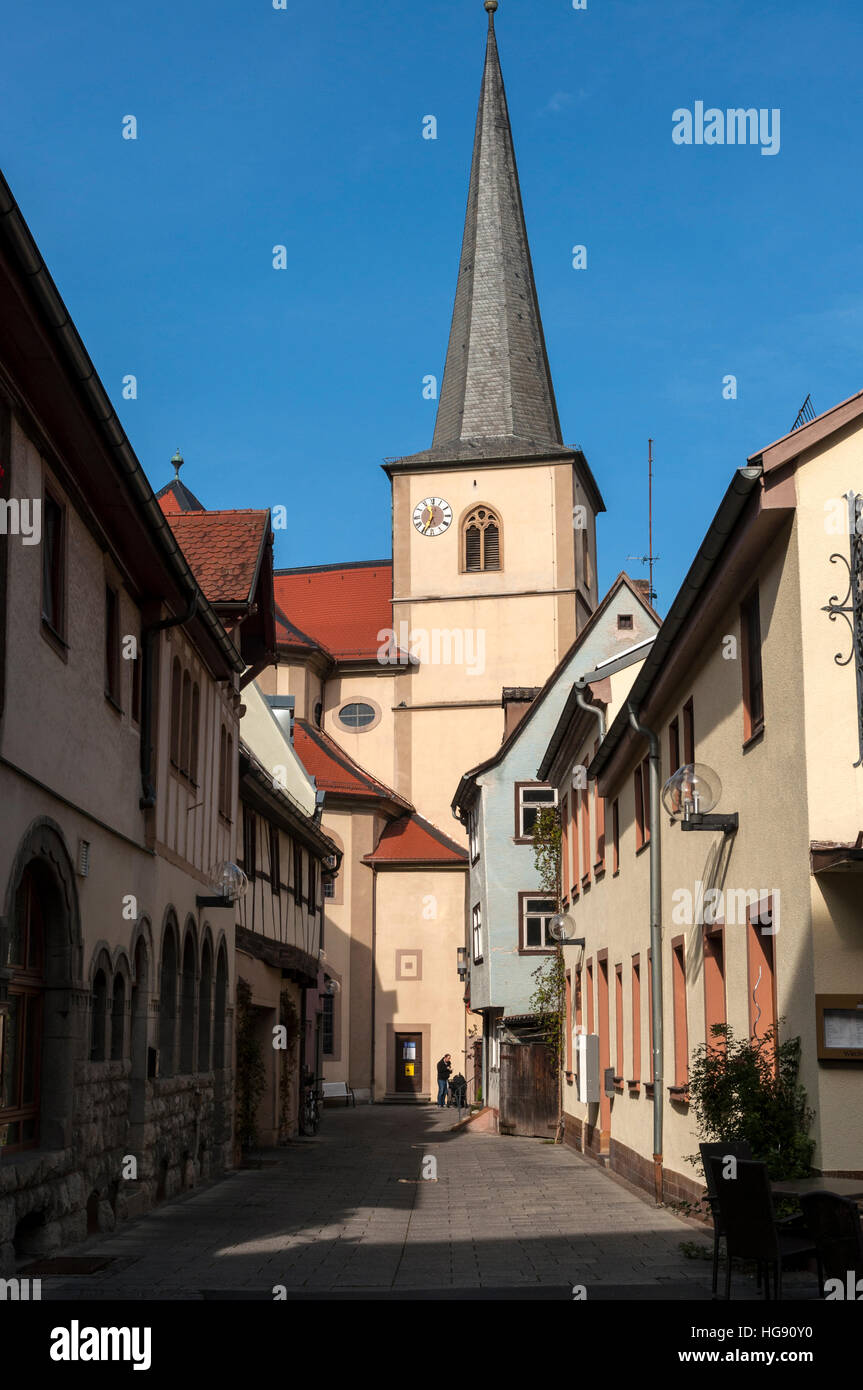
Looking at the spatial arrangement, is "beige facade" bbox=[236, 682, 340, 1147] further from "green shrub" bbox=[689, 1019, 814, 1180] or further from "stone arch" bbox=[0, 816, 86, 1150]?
"green shrub" bbox=[689, 1019, 814, 1180]

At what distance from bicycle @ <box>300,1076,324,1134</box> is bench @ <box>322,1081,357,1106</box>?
13509mm

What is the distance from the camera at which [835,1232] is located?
8.41 meters

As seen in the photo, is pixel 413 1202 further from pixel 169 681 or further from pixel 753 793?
pixel 753 793

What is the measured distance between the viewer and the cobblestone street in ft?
35.0

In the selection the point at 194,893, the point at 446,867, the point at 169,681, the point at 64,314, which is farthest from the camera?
the point at 446,867

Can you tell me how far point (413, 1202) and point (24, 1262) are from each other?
7147 millimetres

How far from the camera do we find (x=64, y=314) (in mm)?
10078

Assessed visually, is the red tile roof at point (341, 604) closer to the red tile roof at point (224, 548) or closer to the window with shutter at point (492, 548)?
the window with shutter at point (492, 548)

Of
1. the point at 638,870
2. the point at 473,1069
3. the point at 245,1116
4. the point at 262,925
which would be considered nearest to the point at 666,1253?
the point at 638,870

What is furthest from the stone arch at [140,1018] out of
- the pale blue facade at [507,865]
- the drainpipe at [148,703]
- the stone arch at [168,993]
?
the pale blue facade at [507,865]

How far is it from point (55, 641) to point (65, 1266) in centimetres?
432

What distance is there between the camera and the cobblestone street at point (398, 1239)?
35.0 ft

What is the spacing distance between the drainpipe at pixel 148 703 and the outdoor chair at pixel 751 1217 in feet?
25.9
